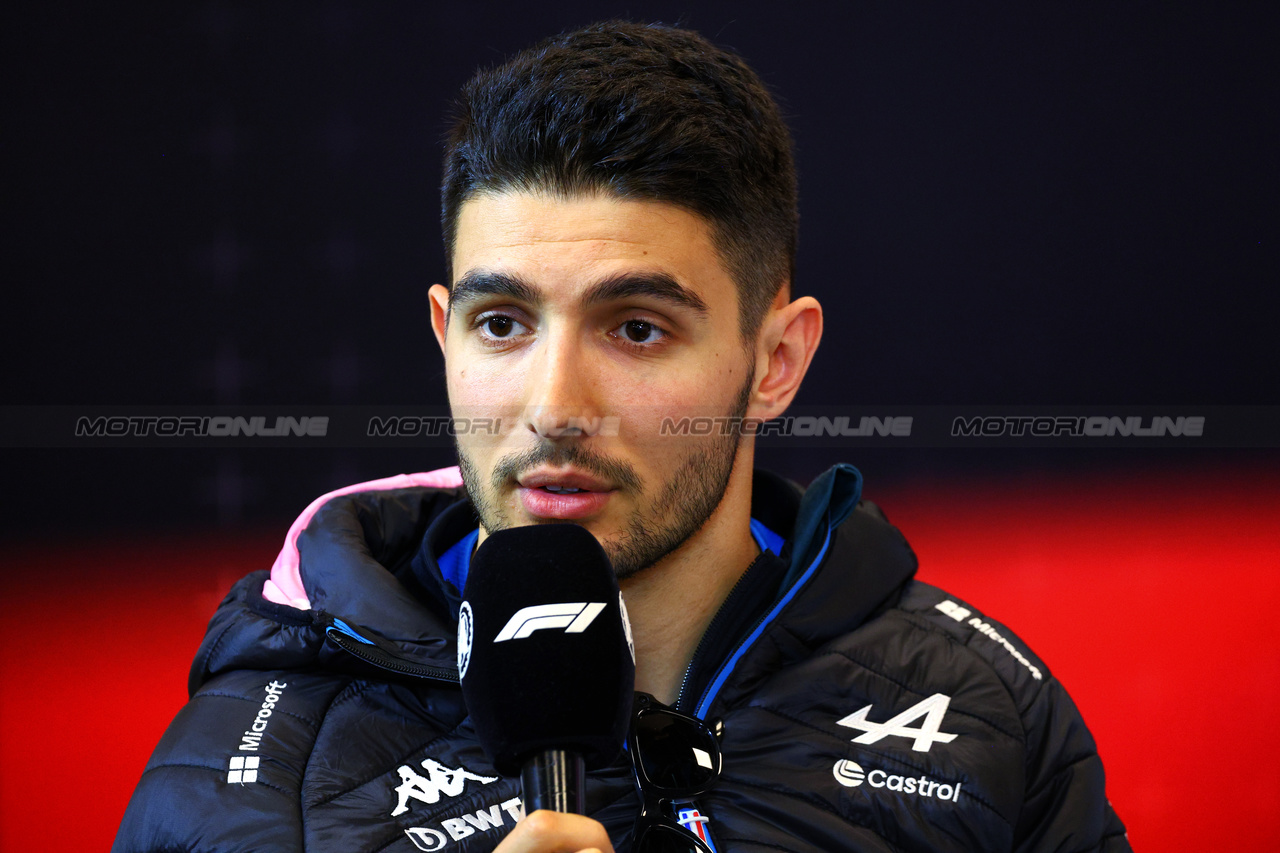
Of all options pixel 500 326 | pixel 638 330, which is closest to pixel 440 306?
pixel 500 326

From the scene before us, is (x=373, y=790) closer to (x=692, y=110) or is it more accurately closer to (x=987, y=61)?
(x=692, y=110)

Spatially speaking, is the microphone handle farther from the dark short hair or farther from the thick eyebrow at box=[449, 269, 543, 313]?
the dark short hair

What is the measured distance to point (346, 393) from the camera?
1862mm

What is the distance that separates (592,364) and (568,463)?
104 millimetres

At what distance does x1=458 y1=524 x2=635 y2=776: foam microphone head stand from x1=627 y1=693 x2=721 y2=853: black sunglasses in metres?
0.27

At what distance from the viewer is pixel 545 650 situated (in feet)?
2.77

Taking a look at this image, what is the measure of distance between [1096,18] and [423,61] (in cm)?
112

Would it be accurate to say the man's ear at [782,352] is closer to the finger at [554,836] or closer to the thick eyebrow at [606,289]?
the thick eyebrow at [606,289]

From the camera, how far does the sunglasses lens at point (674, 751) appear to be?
113 centimetres

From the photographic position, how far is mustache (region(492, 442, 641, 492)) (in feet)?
3.72

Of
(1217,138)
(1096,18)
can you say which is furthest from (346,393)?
(1217,138)

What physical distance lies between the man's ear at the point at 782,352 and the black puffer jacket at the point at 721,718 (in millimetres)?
122

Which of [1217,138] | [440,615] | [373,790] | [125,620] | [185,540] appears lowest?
[373,790]
